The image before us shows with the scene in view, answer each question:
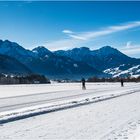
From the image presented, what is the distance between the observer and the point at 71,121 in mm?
14406

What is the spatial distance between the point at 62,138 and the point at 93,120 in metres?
4.26

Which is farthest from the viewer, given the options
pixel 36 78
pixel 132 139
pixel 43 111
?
pixel 36 78

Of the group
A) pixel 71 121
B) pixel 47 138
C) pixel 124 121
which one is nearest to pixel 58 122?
pixel 71 121

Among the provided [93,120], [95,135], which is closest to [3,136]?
[95,135]

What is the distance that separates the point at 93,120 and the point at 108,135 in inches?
144

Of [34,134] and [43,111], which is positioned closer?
[34,134]

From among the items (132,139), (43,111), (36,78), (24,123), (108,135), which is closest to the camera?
(132,139)

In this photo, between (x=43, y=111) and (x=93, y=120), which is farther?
(x=43, y=111)

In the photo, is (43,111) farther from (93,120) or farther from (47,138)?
(47,138)

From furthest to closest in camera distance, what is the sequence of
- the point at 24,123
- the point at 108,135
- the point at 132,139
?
the point at 24,123 < the point at 108,135 < the point at 132,139

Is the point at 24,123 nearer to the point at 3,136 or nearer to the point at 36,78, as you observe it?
the point at 3,136

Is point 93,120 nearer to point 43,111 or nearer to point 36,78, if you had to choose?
point 43,111

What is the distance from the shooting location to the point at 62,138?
35.1 feet

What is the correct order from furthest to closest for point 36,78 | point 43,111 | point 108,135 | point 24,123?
point 36,78
point 43,111
point 24,123
point 108,135
